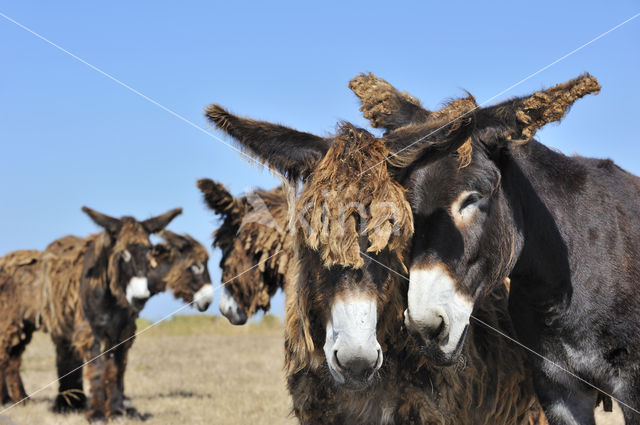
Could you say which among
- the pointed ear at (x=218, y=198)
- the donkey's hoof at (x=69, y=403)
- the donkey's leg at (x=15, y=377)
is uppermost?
the pointed ear at (x=218, y=198)

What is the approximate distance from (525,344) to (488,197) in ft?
3.16

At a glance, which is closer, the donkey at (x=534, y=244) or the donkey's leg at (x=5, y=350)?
the donkey at (x=534, y=244)

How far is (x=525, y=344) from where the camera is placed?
3662 millimetres

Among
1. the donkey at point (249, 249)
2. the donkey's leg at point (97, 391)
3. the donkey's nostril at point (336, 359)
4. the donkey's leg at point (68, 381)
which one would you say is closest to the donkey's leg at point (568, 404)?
the donkey's nostril at point (336, 359)

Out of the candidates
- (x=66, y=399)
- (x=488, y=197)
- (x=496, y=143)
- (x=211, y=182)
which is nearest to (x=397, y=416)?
(x=488, y=197)

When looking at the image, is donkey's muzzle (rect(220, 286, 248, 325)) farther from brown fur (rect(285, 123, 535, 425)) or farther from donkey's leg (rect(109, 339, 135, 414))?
donkey's leg (rect(109, 339, 135, 414))

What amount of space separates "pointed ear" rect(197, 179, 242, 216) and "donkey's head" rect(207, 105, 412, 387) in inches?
126

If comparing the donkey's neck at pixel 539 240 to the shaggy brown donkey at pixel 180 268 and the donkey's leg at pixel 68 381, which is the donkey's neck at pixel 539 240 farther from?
the donkey's leg at pixel 68 381

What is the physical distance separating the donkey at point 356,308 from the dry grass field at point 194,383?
2103 mm

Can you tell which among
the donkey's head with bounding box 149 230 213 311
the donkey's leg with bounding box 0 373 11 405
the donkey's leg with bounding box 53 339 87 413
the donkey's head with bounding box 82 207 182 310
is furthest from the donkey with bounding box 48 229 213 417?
the donkey's leg with bounding box 0 373 11 405

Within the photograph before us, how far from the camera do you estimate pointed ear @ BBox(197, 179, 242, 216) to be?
20.8 feet

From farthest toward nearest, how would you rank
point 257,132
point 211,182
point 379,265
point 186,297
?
point 186,297 < point 211,182 < point 257,132 < point 379,265

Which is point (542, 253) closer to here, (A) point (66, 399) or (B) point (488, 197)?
(B) point (488, 197)

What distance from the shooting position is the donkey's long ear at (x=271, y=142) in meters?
3.17
